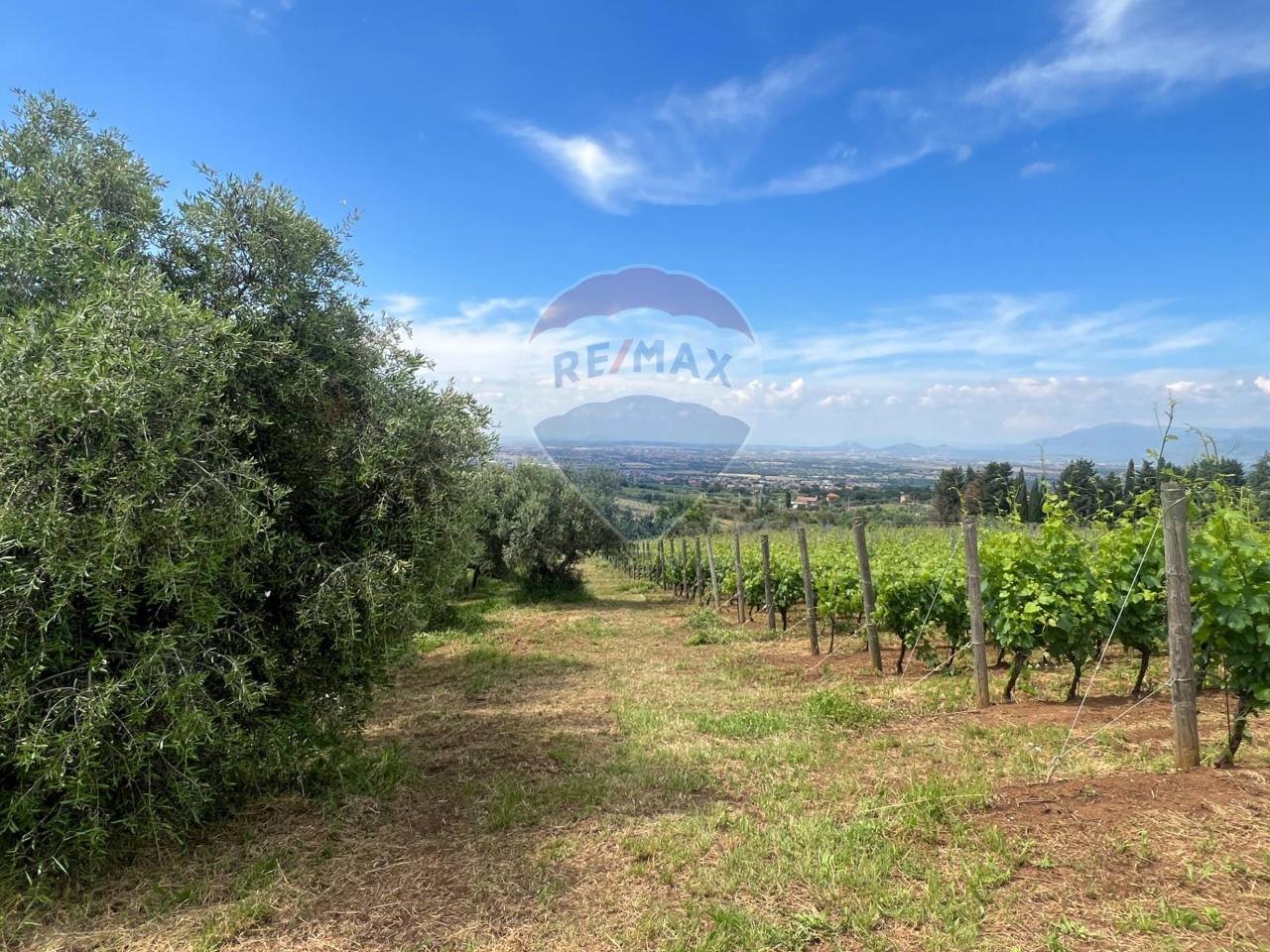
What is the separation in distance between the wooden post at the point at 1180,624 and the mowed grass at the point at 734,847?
0.27 m

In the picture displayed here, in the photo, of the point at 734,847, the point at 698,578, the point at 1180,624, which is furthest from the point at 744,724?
the point at 698,578

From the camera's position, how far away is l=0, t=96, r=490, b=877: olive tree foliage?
322cm

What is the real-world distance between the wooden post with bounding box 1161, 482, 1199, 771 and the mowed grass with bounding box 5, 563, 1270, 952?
0.27m

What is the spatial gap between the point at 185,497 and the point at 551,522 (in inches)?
726

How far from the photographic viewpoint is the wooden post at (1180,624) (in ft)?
13.4

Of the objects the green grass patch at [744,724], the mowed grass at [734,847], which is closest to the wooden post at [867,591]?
the mowed grass at [734,847]

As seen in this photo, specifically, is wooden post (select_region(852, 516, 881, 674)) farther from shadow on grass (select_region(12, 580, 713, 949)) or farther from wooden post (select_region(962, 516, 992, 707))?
shadow on grass (select_region(12, 580, 713, 949))

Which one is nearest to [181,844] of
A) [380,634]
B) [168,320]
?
[380,634]

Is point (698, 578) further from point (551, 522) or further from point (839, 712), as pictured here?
point (839, 712)

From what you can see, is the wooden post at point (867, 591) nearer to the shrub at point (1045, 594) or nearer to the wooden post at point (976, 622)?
the shrub at point (1045, 594)

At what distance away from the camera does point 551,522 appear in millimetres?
21797

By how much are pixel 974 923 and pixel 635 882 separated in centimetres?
165

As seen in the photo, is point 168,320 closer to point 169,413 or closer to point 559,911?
point 169,413

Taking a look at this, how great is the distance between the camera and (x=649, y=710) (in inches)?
280
